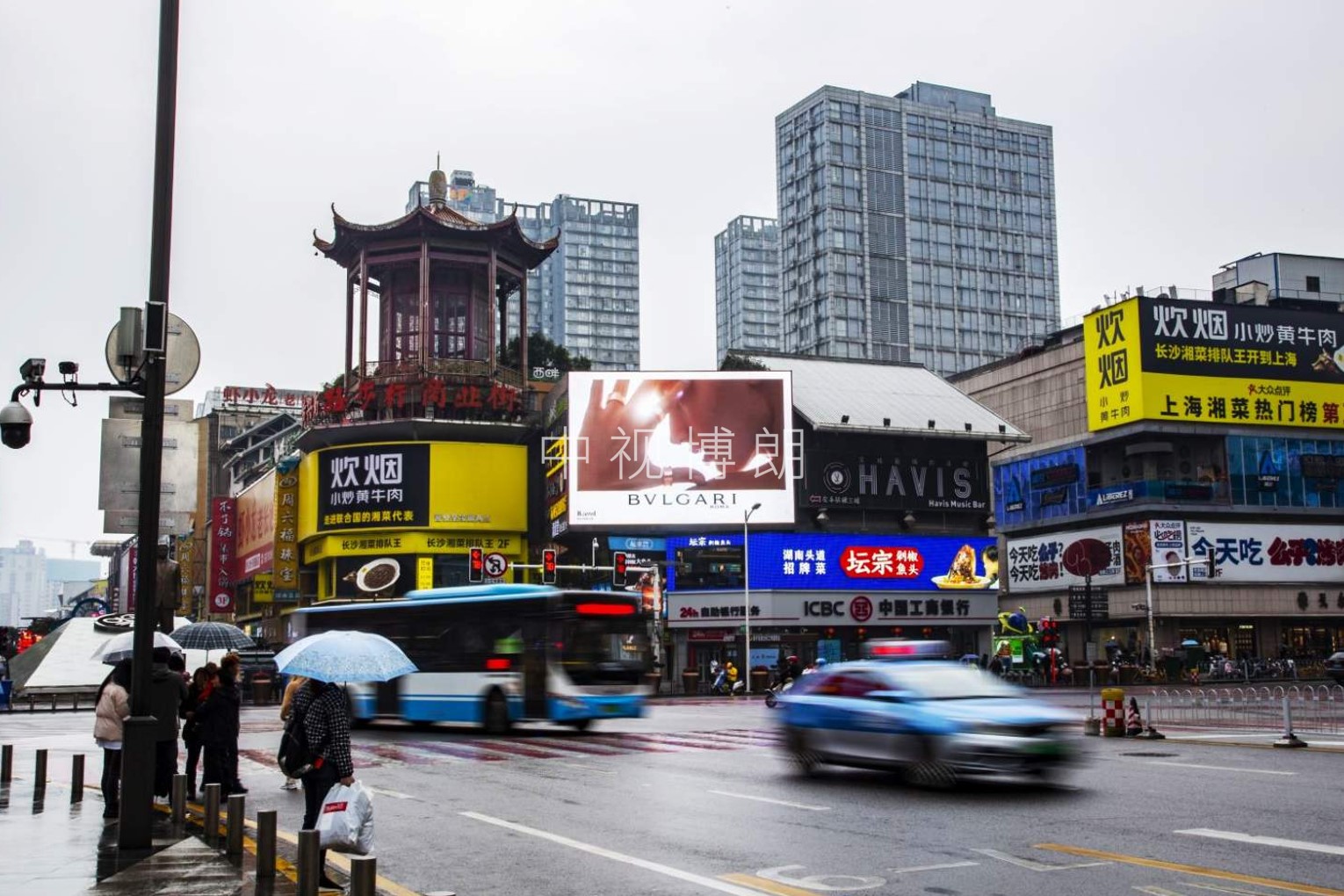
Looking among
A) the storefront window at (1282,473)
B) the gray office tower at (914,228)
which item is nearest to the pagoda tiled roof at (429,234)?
the storefront window at (1282,473)

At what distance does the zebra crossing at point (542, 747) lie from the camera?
22.7 m

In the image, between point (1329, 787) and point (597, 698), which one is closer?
point (1329, 787)

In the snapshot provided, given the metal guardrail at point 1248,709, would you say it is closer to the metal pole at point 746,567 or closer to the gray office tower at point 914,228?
Result: the metal pole at point 746,567

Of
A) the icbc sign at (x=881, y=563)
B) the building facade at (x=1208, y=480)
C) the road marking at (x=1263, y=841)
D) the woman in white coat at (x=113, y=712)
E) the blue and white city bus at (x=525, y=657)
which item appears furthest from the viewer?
the building facade at (x=1208, y=480)

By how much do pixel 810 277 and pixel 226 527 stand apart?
78050 mm

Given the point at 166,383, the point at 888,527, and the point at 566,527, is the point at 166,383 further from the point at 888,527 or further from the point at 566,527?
the point at 888,527

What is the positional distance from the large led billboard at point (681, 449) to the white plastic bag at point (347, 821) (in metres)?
55.1

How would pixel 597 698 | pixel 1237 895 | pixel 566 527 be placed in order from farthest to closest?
1. pixel 566 527
2. pixel 597 698
3. pixel 1237 895

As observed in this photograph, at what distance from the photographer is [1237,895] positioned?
9.32 metres

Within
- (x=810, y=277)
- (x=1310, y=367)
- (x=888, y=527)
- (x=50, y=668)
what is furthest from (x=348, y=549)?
Result: (x=810, y=277)

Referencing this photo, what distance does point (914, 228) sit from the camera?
158000 mm

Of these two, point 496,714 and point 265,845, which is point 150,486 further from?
point 496,714

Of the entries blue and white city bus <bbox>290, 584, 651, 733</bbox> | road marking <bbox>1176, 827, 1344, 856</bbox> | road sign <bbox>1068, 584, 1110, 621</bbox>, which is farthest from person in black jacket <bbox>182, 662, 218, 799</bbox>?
road sign <bbox>1068, 584, 1110, 621</bbox>

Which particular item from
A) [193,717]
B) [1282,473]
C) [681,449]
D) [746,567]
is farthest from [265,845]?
[1282,473]
